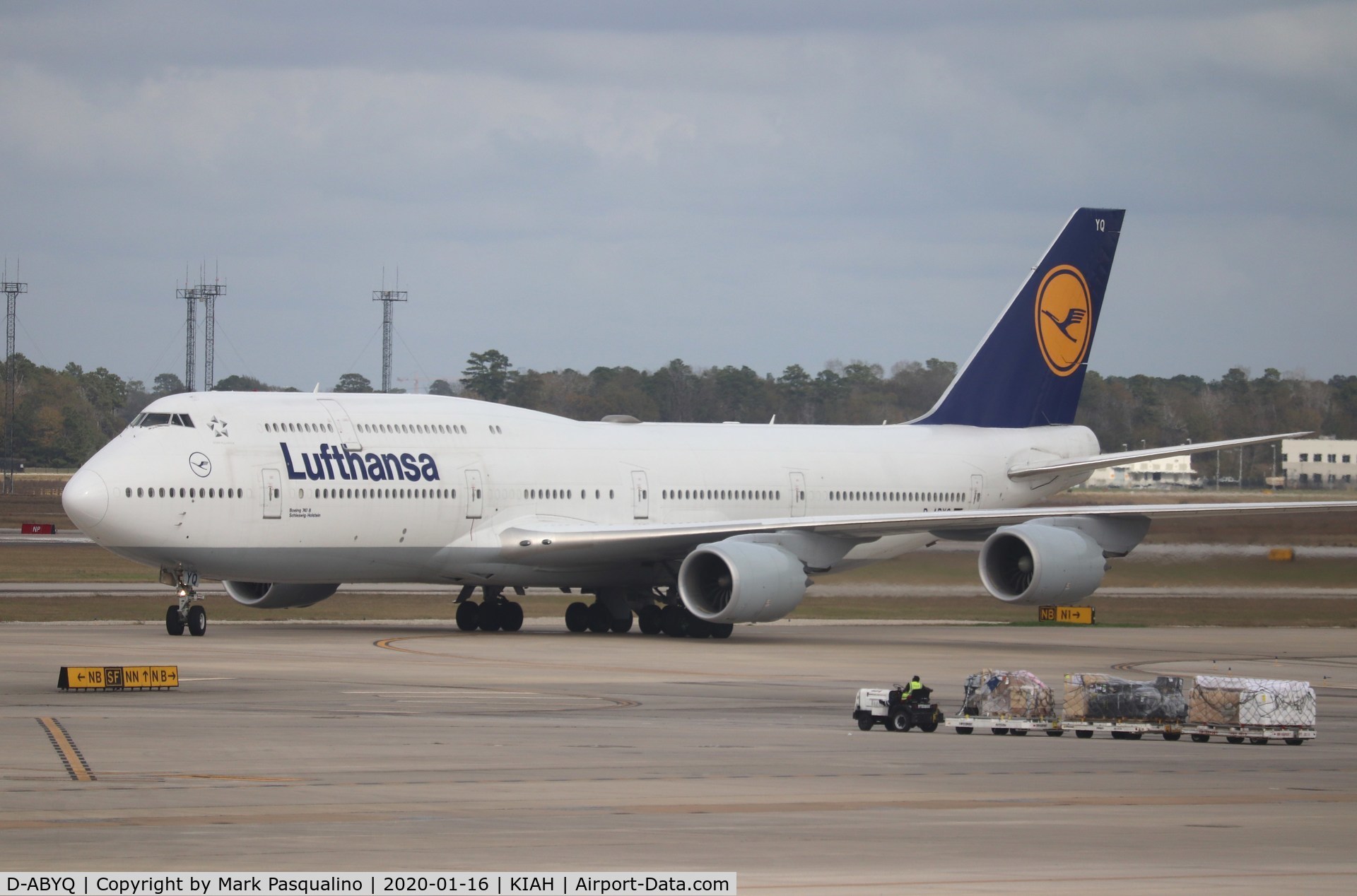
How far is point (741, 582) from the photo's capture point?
34062 mm

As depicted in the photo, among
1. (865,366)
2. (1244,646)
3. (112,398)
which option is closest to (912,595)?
(1244,646)

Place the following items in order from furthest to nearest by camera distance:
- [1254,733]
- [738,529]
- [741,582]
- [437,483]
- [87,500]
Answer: [738,529], [437,483], [741,582], [87,500], [1254,733]

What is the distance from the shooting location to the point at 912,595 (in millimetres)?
41500

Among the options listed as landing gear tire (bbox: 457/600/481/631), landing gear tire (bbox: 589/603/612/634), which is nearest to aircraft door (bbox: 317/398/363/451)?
landing gear tire (bbox: 457/600/481/631)

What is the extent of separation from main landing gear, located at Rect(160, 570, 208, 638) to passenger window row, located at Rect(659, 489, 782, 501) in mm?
9859

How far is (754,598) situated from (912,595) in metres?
8.16

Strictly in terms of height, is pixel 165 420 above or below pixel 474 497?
above

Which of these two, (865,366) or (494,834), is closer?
(494,834)

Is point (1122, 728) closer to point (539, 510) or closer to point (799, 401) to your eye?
point (539, 510)

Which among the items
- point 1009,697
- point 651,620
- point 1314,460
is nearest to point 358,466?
point 651,620

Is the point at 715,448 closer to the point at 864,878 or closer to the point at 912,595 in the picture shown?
the point at 912,595

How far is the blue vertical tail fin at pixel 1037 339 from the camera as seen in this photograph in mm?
44969
